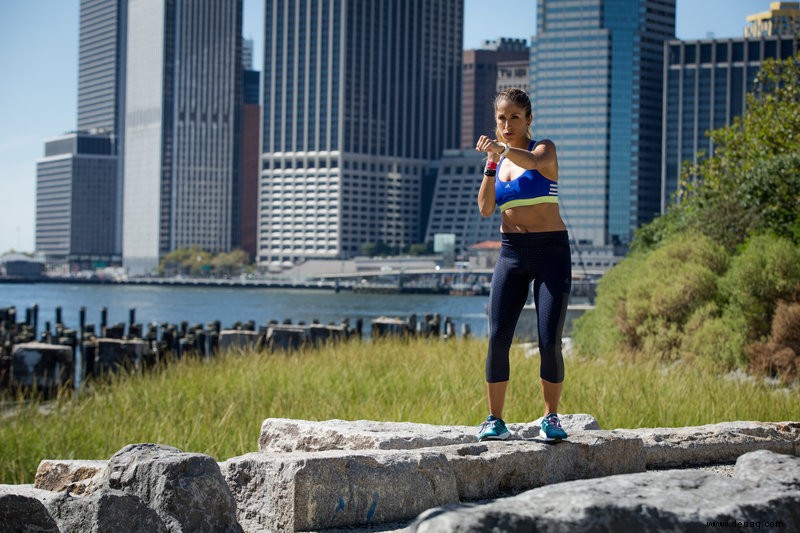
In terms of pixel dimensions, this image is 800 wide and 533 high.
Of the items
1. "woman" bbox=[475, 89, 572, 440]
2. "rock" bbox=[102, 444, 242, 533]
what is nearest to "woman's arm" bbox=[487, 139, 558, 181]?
"woman" bbox=[475, 89, 572, 440]

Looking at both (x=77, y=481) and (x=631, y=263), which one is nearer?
(x=77, y=481)

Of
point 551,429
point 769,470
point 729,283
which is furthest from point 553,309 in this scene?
point 729,283

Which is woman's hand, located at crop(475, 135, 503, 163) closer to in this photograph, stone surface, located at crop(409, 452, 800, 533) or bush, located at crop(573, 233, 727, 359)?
stone surface, located at crop(409, 452, 800, 533)

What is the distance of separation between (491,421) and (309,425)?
0.93m

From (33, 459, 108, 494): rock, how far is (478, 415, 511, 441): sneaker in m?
1.84

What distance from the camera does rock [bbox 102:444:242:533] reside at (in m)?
4.39

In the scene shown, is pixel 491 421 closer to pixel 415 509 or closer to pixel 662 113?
pixel 415 509

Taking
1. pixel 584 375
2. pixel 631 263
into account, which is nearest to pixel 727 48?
pixel 631 263

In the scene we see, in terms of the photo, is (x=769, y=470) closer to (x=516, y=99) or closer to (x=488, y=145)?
(x=488, y=145)

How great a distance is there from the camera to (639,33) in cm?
18200

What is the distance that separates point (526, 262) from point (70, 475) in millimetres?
2458

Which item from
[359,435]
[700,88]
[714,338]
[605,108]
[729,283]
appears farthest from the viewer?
[605,108]

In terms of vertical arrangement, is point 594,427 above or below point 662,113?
below

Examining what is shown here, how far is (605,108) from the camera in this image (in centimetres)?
18062
